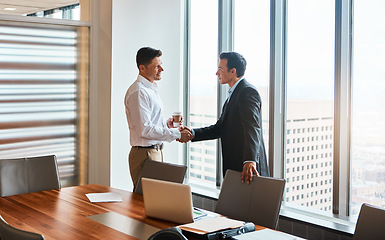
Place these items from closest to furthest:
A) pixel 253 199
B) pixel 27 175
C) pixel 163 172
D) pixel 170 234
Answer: pixel 170 234 < pixel 253 199 < pixel 163 172 < pixel 27 175

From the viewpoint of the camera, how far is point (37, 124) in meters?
4.89

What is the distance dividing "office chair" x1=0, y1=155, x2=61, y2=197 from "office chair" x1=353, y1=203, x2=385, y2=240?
94.4 inches

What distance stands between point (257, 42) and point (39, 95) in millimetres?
2409

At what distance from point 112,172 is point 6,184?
1.72 m

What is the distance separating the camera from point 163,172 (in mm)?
3330

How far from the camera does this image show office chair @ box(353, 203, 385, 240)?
2051 mm

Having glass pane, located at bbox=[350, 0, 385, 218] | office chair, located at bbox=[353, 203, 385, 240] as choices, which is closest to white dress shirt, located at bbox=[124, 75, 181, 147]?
glass pane, located at bbox=[350, 0, 385, 218]

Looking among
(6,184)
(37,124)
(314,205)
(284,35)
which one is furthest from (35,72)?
(314,205)

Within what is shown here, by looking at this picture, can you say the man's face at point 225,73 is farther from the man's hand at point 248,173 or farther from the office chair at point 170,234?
the office chair at point 170,234

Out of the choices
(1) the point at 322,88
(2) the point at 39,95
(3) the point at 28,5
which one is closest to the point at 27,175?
(2) the point at 39,95

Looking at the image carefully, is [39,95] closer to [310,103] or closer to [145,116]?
[145,116]

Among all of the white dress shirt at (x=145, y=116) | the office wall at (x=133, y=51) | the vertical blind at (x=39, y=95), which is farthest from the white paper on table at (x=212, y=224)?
the vertical blind at (x=39, y=95)

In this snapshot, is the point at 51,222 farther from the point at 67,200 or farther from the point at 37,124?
the point at 37,124

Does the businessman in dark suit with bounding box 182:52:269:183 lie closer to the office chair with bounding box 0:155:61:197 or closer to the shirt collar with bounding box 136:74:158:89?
the shirt collar with bounding box 136:74:158:89
